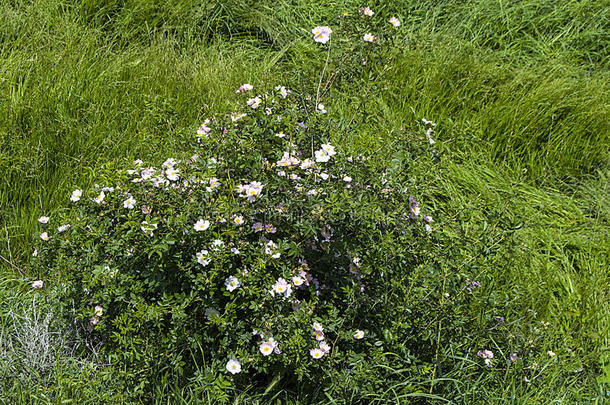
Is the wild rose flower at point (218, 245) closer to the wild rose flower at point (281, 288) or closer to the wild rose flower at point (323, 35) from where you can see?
the wild rose flower at point (281, 288)

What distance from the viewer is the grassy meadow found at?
2.30 metres

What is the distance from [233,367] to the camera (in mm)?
1983

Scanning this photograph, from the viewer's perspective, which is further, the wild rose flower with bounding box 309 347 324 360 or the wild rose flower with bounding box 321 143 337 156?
the wild rose flower with bounding box 321 143 337 156

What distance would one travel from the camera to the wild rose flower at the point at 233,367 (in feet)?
6.46

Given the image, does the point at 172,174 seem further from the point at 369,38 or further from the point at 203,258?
the point at 369,38

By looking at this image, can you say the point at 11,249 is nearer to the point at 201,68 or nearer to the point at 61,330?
the point at 61,330

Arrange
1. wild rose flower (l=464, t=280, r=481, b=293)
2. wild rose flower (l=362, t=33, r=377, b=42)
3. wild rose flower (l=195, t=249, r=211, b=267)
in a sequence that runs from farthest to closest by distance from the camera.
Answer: wild rose flower (l=362, t=33, r=377, b=42)
wild rose flower (l=464, t=280, r=481, b=293)
wild rose flower (l=195, t=249, r=211, b=267)

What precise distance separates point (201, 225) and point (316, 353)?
1.76ft

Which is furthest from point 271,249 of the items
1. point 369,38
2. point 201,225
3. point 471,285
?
point 369,38

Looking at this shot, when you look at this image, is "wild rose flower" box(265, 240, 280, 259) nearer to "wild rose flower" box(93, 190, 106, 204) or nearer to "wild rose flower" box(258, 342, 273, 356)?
"wild rose flower" box(258, 342, 273, 356)

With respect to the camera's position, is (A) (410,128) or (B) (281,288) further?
(A) (410,128)

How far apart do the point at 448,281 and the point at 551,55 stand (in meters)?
2.18

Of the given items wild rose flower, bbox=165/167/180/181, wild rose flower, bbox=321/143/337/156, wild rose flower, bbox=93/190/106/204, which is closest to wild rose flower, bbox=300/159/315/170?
wild rose flower, bbox=321/143/337/156

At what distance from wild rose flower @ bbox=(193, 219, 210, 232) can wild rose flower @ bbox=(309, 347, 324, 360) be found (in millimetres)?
507
